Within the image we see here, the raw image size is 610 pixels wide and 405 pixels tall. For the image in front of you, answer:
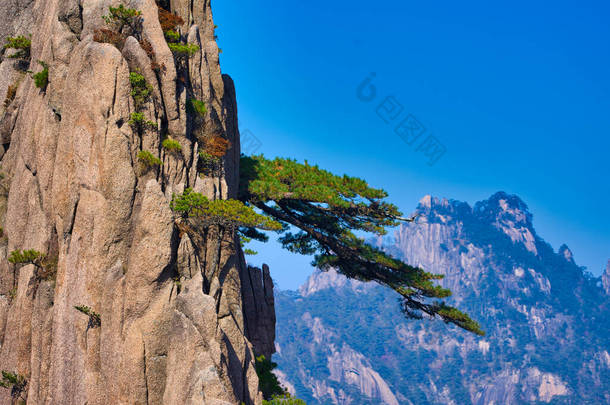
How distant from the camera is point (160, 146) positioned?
57.0 feet

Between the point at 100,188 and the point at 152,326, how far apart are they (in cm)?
452

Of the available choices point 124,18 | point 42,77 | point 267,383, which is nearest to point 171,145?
point 124,18

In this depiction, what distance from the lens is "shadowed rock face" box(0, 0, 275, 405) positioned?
49.7 ft

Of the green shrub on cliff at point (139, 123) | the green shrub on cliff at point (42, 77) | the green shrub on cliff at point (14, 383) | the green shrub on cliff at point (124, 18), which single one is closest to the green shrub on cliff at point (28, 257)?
the green shrub on cliff at point (14, 383)

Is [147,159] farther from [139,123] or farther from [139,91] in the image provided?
[139,91]

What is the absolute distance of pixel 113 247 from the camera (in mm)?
16016

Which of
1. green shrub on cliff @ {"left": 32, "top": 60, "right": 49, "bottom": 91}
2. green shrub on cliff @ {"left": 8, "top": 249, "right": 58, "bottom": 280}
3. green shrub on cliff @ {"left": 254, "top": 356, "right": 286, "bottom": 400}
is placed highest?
green shrub on cliff @ {"left": 32, "top": 60, "right": 49, "bottom": 91}

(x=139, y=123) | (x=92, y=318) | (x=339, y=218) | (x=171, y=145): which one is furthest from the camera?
(x=339, y=218)

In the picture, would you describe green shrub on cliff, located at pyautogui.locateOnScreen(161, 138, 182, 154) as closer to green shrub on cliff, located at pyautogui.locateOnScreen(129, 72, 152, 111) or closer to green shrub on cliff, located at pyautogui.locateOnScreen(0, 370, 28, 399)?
green shrub on cliff, located at pyautogui.locateOnScreen(129, 72, 152, 111)

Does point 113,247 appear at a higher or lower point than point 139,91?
lower

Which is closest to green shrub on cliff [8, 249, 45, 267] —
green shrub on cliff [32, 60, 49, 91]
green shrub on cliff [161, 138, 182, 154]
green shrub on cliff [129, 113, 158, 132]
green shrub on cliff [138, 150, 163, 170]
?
A: green shrub on cliff [138, 150, 163, 170]

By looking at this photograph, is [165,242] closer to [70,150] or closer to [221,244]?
[221,244]

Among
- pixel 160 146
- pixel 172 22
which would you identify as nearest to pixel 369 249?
pixel 160 146

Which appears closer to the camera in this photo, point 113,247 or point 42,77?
point 113,247
